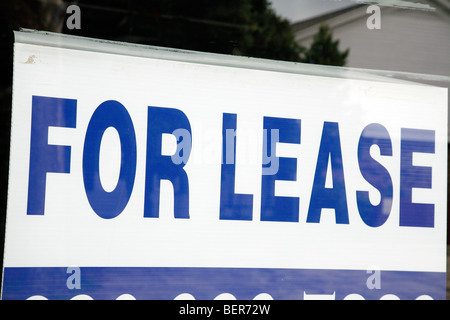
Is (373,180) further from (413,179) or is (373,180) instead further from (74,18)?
(74,18)

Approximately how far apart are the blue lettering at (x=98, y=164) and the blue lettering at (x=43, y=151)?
0.07 m

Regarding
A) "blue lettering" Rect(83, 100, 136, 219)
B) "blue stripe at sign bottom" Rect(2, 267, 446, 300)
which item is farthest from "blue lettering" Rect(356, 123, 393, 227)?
"blue lettering" Rect(83, 100, 136, 219)

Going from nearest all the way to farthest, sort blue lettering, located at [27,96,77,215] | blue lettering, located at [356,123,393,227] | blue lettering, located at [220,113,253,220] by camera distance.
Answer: blue lettering, located at [27,96,77,215] < blue lettering, located at [220,113,253,220] < blue lettering, located at [356,123,393,227]

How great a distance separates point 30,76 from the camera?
73.1 inches

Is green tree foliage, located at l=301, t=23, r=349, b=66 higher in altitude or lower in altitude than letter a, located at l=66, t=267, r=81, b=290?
higher

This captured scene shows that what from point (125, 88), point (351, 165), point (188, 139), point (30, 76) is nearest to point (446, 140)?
point (351, 165)

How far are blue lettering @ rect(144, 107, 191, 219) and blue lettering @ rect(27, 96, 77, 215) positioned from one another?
276 millimetres

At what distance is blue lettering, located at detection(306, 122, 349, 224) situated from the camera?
6.72 ft

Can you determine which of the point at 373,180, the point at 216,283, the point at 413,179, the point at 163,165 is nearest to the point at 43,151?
the point at 163,165

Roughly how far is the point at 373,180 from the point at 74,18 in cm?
123

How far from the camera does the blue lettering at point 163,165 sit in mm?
1922

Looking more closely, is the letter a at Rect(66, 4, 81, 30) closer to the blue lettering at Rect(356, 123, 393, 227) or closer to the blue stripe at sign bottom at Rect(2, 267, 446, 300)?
the blue stripe at sign bottom at Rect(2, 267, 446, 300)

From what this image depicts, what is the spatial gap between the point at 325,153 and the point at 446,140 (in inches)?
20.1
